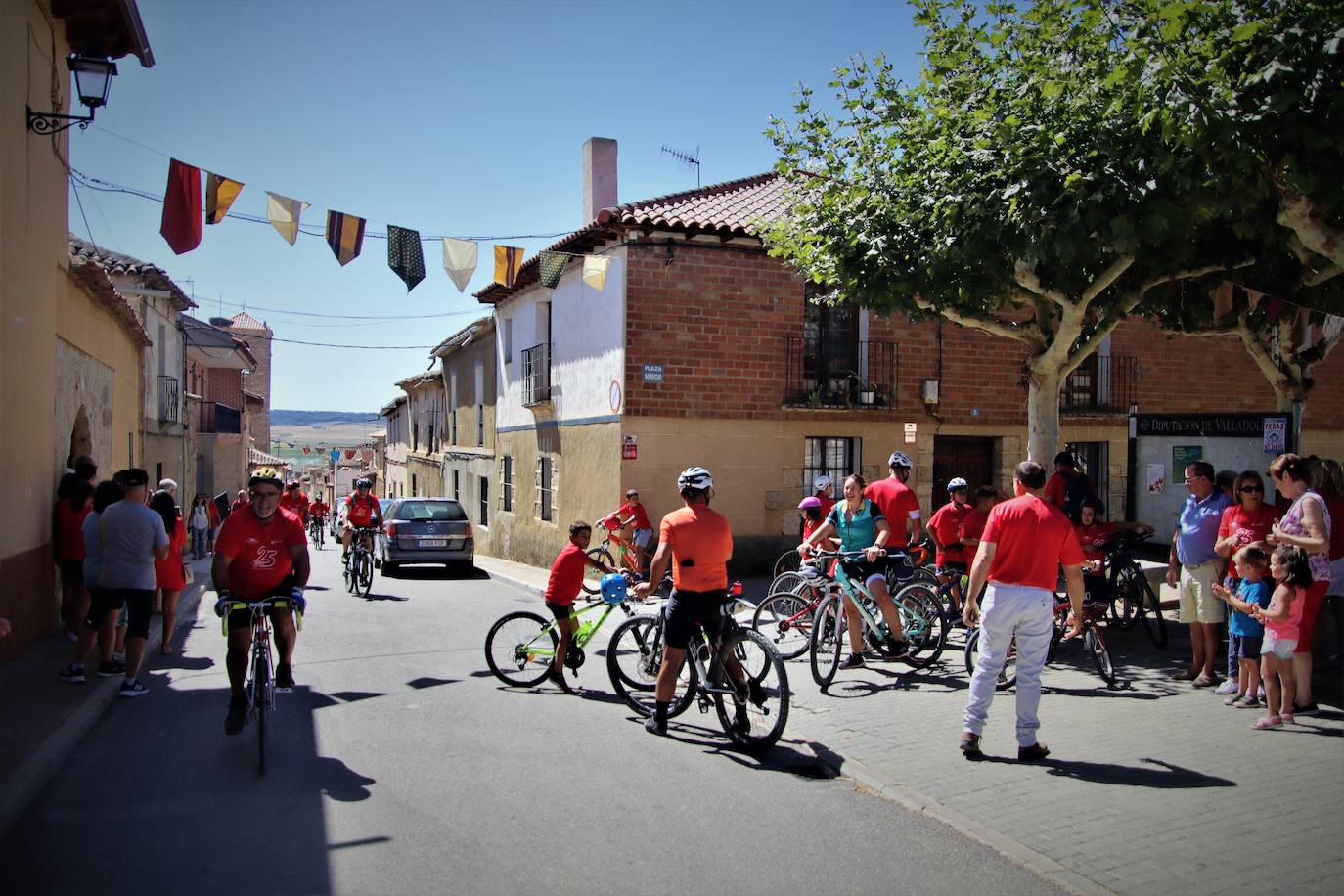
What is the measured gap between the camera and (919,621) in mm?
8703

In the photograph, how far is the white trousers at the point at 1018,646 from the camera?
575 cm

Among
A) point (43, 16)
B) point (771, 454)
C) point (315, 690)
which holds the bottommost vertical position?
point (315, 690)

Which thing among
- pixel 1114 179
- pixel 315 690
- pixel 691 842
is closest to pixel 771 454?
pixel 1114 179

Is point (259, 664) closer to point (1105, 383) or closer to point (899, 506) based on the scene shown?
point (899, 506)

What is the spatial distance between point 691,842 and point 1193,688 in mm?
4989

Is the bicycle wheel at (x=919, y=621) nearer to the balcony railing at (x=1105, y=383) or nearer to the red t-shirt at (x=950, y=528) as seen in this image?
the red t-shirt at (x=950, y=528)

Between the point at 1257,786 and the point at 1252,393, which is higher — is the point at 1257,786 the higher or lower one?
the lower one

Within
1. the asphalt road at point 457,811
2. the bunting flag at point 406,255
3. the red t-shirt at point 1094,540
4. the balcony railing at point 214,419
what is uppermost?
the bunting flag at point 406,255

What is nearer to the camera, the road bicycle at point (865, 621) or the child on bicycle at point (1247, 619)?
the child on bicycle at point (1247, 619)

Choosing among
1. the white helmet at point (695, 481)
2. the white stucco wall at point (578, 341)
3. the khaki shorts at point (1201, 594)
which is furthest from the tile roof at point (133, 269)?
the khaki shorts at point (1201, 594)

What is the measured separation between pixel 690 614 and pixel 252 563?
280 cm

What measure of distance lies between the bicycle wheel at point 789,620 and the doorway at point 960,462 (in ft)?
27.8

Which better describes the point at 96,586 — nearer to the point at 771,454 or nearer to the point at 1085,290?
the point at 1085,290

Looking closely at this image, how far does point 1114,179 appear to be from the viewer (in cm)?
855
